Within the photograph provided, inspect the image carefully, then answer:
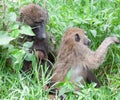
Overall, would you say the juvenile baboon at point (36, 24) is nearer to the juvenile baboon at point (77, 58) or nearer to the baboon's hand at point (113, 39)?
the juvenile baboon at point (77, 58)

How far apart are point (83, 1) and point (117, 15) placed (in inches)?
37.3

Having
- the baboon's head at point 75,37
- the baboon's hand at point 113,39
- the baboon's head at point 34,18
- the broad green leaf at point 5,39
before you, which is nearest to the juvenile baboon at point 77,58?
the baboon's head at point 75,37

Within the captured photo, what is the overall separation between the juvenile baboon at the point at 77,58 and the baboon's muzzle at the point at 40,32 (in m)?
0.33

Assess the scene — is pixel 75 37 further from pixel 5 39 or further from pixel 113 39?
pixel 5 39

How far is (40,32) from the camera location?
19.1 feet

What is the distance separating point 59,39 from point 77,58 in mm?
768

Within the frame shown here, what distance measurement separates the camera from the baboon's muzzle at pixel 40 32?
5.80 metres

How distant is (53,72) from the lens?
5.54 meters

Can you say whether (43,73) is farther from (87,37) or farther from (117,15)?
(117,15)

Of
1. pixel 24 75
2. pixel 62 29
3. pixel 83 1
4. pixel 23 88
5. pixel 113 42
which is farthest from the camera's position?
pixel 83 1

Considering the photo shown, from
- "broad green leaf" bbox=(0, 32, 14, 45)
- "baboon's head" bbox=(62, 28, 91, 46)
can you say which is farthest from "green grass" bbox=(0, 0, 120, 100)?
"baboon's head" bbox=(62, 28, 91, 46)

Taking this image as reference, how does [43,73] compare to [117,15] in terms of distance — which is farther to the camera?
[117,15]

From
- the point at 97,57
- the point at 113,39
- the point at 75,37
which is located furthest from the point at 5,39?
the point at 113,39

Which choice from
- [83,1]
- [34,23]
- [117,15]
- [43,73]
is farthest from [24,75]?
[83,1]
